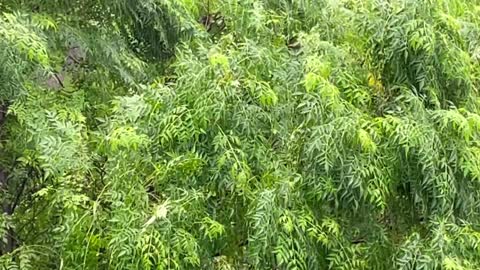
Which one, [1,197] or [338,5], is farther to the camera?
[1,197]

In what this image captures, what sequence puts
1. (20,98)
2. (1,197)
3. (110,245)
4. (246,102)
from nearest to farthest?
(110,245)
(246,102)
(20,98)
(1,197)

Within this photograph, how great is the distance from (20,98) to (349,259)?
184 cm

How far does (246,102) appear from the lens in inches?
111

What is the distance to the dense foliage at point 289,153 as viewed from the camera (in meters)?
2.68

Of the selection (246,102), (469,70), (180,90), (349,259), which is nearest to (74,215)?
(180,90)

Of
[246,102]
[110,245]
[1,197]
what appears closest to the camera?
[110,245]

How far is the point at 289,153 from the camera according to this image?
2.92m

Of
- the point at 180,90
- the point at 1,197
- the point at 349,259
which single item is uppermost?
the point at 180,90

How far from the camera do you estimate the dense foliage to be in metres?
2.68

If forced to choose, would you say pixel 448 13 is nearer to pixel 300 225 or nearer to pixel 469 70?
pixel 469 70

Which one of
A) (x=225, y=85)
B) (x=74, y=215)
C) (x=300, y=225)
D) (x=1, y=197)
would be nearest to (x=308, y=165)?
(x=300, y=225)

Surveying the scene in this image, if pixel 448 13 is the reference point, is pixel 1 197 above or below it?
below

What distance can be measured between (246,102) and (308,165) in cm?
39

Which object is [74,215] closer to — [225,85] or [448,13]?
[225,85]
